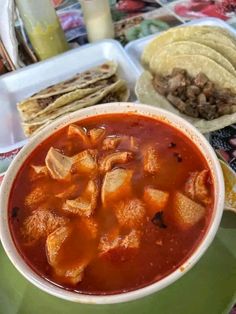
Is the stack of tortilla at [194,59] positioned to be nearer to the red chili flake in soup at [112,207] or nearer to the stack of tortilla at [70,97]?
the stack of tortilla at [70,97]

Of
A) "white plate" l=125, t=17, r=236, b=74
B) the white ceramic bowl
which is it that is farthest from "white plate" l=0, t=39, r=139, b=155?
the white ceramic bowl

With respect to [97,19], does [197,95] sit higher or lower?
lower

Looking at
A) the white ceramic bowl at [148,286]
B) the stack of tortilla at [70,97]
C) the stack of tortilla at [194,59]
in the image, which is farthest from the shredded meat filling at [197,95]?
the white ceramic bowl at [148,286]

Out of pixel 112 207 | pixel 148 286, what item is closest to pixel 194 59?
pixel 112 207

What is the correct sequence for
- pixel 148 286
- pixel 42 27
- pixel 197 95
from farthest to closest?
1. pixel 42 27
2. pixel 197 95
3. pixel 148 286

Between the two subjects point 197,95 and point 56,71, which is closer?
point 197,95

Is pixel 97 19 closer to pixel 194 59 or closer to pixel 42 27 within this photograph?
pixel 42 27
